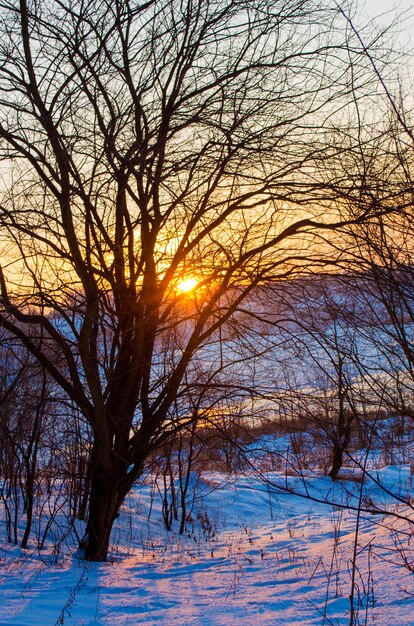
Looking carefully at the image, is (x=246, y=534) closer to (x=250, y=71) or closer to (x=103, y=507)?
(x=103, y=507)

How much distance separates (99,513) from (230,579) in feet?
A: 4.53

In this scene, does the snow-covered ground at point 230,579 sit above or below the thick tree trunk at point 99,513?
below

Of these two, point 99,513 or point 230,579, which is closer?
point 230,579

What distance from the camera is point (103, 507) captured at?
18.6ft

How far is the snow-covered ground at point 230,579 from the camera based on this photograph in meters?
3.81

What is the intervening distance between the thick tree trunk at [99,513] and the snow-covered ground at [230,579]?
16cm

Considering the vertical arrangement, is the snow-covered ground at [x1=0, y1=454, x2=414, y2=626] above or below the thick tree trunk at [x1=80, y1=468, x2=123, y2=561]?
below

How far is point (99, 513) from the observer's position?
5660mm

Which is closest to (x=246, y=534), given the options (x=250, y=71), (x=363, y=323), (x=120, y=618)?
(x=120, y=618)

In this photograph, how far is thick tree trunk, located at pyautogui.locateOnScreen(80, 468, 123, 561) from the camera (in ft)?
18.6

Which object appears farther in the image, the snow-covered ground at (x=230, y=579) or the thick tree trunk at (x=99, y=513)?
the thick tree trunk at (x=99, y=513)

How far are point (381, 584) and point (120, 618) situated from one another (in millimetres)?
1908

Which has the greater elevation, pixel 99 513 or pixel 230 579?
pixel 99 513

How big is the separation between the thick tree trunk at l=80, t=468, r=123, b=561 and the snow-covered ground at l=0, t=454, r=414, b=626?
0.16 metres
